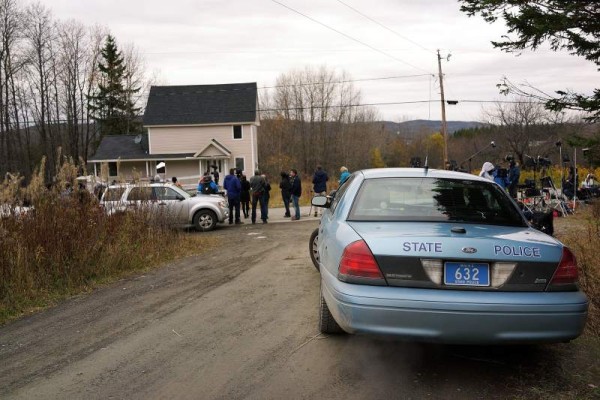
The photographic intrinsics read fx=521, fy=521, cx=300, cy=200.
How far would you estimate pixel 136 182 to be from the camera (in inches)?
440

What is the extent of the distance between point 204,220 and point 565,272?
1266 cm

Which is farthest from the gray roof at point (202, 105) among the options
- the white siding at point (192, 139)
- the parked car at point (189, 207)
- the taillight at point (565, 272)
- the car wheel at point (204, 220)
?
the taillight at point (565, 272)

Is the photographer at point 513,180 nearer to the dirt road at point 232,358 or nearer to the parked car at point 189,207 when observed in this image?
the parked car at point 189,207

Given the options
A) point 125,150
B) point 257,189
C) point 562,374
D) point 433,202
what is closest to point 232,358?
point 433,202

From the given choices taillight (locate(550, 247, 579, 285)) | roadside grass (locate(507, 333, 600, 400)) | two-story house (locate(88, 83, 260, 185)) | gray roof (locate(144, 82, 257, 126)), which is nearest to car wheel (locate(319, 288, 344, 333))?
roadside grass (locate(507, 333, 600, 400))

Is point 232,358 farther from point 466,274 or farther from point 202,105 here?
point 202,105

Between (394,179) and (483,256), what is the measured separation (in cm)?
152

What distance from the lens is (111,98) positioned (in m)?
56.3

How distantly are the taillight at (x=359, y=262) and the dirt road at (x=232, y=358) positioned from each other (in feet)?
2.72

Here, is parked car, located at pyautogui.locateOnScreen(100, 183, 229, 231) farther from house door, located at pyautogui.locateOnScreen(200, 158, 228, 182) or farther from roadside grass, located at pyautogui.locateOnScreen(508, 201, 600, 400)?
house door, located at pyautogui.locateOnScreen(200, 158, 228, 182)

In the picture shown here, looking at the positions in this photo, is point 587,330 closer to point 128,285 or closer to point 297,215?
point 128,285

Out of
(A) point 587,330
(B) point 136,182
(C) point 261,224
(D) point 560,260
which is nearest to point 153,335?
(D) point 560,260

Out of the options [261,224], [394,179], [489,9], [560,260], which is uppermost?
[489,9]

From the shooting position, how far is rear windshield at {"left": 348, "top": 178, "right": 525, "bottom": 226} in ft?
14.5
